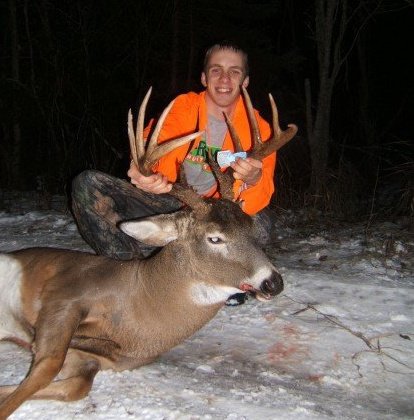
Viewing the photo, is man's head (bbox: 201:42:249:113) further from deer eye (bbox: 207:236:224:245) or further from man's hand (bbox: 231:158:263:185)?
deer eye (bbox: 207:236:224:245)

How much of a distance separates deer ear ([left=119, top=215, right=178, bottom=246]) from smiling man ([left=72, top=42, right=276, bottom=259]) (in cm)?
70

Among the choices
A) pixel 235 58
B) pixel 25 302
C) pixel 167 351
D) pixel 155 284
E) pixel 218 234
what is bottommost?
pixel 167 351

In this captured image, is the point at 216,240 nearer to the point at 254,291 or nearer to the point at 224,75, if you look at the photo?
the point at 254,291

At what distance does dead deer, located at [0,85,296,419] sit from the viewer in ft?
8.77

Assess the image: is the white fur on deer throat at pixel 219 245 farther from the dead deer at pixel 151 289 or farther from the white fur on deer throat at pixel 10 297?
the white fur on deer throat at pixel 10 297

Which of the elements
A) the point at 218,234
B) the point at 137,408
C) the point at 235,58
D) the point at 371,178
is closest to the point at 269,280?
the point at 218,234

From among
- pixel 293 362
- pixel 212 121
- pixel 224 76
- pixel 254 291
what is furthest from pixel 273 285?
pixel 224 76

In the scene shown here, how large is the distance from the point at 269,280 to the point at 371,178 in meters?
6.94

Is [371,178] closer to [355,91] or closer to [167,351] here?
[167,351]

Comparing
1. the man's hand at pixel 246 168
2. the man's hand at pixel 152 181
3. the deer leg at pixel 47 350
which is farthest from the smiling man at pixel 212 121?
the deer leg at pixel 47 350

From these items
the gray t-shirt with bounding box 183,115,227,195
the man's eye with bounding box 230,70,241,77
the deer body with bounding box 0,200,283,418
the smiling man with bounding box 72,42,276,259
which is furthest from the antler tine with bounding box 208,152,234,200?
the man's eye with bounding box 230,70,241,77

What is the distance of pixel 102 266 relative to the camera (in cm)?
312

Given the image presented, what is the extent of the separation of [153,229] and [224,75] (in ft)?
5.45

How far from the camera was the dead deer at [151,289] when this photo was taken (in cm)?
267
